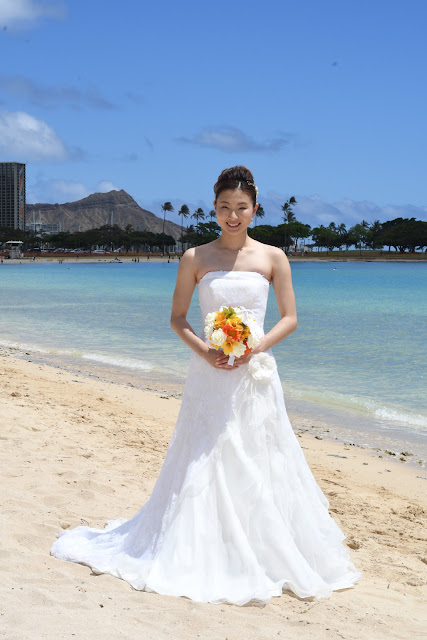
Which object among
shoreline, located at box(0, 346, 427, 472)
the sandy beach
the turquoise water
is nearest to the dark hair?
the sandy beach

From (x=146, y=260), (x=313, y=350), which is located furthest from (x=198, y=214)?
(x=313, y=350)

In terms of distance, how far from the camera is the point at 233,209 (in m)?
3.65

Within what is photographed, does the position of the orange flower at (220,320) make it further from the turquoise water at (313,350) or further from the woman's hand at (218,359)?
the turquoise water at (313,350)

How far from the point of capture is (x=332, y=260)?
167875 millimetres

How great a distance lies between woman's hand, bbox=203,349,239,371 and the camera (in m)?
3.57

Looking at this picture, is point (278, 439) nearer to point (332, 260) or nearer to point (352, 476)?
point (352, 476)

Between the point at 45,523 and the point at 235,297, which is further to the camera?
the point at 45,523

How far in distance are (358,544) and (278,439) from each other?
1501mm

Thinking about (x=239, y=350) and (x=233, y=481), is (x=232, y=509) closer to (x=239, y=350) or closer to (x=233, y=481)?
Result: (x=233, y=481)

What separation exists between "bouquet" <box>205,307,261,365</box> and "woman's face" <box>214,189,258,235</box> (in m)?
0.45

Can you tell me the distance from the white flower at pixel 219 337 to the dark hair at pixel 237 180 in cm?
78

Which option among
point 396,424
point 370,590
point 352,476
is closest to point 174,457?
point 370,590

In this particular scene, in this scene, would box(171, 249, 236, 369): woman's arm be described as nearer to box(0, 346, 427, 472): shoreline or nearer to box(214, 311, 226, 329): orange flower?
box(214, 311, 226, 329): orange flower

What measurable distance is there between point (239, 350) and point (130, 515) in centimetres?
198
